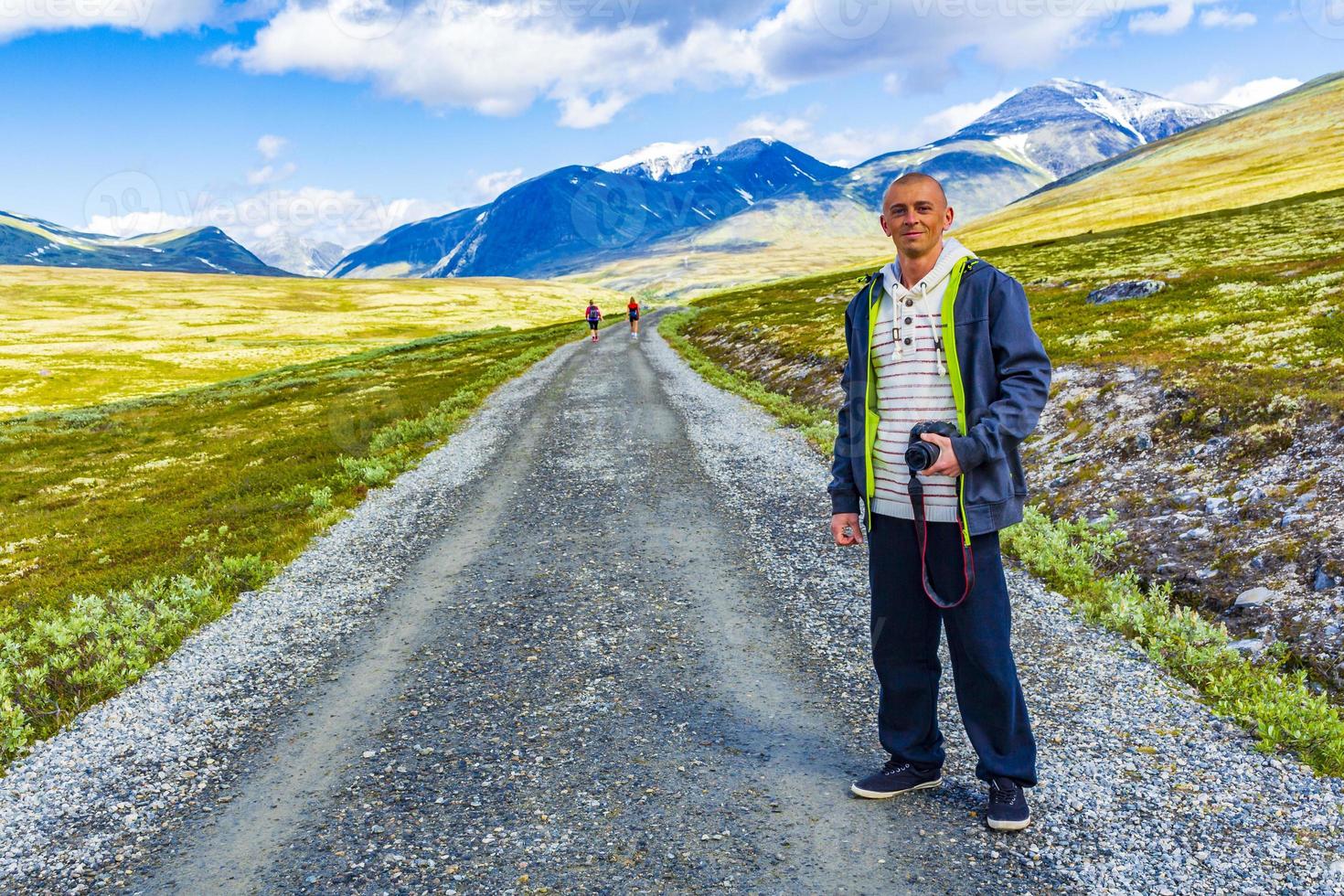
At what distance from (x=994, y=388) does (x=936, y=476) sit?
26.6 inches

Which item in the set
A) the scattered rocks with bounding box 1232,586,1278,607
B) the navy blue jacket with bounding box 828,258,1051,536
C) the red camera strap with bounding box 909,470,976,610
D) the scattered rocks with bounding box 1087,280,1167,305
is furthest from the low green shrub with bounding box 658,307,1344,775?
the scattered rocks with bounding box 1087,280,1167,305

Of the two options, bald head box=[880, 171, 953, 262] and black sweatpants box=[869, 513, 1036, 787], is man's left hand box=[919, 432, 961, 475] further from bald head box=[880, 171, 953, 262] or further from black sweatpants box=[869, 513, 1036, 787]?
bald head box=[880, 171, 953, 262]

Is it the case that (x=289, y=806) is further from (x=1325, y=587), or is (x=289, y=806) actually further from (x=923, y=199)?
(x=1325, y=587)

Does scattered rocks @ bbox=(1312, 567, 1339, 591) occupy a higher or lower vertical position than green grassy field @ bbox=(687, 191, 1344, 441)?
lower

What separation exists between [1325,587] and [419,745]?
31.1 feet

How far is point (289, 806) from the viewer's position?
19.5ft

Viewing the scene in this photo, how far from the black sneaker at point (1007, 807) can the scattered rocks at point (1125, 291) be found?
34360 mm

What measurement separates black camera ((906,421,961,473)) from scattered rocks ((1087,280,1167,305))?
34.5m

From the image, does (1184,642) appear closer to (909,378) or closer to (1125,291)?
Result: (909,378)

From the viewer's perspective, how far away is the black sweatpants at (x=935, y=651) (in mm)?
5078

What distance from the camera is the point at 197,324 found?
11806 centimetres

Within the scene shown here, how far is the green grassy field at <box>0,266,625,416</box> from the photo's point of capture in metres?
69.8

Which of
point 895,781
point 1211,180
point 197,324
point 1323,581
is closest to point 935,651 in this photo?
point 895,781

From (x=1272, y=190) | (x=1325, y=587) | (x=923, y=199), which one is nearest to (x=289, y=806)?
(x=923, y=199)
